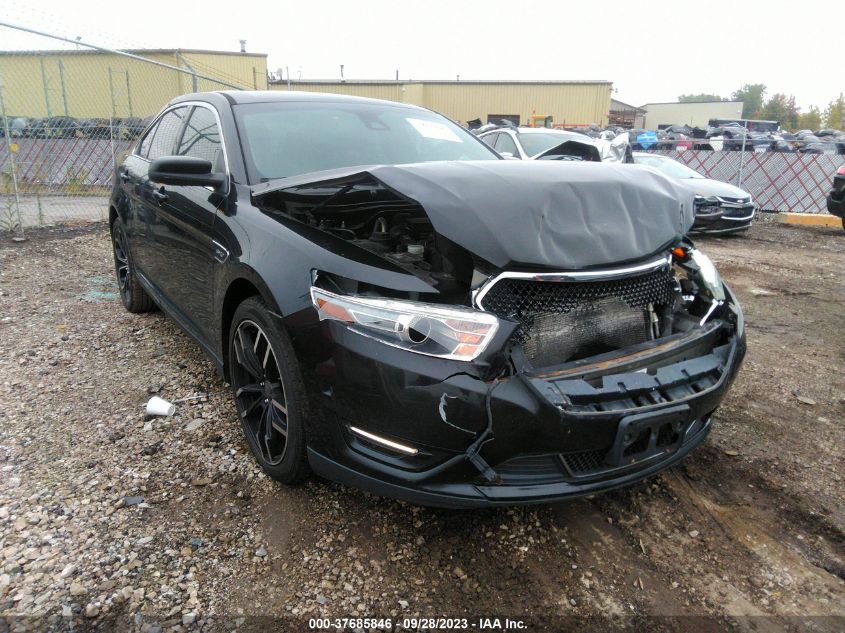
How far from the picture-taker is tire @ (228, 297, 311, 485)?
2.16m

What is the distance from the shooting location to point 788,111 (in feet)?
253

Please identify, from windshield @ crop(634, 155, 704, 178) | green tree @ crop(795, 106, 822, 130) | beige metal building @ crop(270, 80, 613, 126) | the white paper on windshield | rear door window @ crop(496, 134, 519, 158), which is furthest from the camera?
green tree @ crop(795, 106, 822, 130)

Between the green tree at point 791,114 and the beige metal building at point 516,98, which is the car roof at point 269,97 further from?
the green tree at point 791,114

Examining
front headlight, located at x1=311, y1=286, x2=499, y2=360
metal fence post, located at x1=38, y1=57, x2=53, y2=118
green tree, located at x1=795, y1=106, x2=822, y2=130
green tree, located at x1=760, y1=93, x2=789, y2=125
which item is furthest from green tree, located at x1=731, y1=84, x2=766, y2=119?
front headlight, located at x1=311, y1=286, x2=499, y2=360

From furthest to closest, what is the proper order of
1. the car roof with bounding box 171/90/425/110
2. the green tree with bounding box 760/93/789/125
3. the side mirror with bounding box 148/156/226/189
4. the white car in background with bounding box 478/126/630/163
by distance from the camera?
1. the green tree with bounding box 760/93/789/125
2. the white car in background with bounding box 478/126/630/163
3. the car roof with bounding box 171/90/425/110
4. the side mirror with bounding box 148/156/226/189

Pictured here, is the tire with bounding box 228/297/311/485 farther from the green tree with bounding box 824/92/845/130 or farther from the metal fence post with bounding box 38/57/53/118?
the green tree with bounding box 824/92/845/130

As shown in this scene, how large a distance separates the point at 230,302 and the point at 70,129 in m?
11.3

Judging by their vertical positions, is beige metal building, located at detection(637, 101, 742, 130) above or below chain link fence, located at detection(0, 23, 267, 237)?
above

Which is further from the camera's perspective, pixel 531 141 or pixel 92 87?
pixel 92 87

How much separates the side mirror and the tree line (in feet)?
205

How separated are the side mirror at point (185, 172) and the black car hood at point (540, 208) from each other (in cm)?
48

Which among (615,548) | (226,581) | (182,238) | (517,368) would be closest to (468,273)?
(517,368)

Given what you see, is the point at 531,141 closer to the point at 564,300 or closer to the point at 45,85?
the point at 564,300

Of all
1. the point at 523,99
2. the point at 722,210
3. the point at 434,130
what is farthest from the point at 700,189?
the point at 523,99
